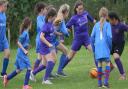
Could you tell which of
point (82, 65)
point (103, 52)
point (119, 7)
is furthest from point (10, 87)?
point (119, 7)

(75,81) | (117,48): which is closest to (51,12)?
(75,81)

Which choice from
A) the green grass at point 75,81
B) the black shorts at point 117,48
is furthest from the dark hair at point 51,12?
the black shorts at point 117,48

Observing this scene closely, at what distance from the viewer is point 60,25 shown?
12508 mm

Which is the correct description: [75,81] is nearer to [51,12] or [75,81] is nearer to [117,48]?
[117,48]

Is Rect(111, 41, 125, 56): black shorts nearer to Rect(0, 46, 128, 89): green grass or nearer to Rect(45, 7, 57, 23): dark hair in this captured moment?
Rect(0, 46, 128, 89): green grass

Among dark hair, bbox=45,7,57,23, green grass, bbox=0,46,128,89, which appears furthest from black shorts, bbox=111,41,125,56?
dark hair, bbox=45,7,57,23

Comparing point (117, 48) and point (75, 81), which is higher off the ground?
point (117, 48)

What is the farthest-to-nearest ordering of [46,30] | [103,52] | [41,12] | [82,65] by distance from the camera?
[82,65], [41,12], [46,30], [103,52]

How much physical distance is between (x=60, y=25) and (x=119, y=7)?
15.2 meters

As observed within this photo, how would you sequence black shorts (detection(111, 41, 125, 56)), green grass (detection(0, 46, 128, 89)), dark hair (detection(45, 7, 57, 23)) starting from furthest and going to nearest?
black shorts (detection(111, 41, 125, 56)) < dark hair (detection(45, 7, 57, 23)) < green grass (detection(0, 46, 128, 89))

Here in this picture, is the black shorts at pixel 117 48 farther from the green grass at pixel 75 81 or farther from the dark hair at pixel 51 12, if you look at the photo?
the dark hair at pixel 51 12

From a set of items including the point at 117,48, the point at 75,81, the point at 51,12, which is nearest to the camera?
the point at 51,12

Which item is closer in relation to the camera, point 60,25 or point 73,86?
point 73,86

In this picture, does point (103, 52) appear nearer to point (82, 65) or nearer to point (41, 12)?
point (41, 12)
